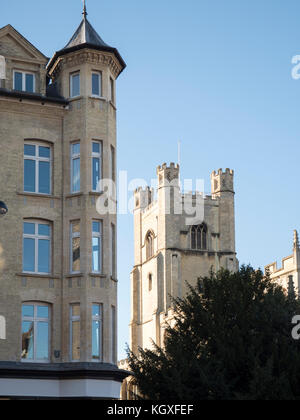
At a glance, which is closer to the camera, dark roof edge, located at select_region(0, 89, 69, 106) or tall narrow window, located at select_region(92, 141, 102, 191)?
dark roof edge, located at select_region(0, 89, 69, 106)

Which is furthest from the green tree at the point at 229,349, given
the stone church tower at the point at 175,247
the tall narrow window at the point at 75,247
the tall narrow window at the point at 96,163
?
the stone church tower at the point at 175,247

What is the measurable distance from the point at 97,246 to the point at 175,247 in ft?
248

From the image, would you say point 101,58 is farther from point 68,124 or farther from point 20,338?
point 20,338

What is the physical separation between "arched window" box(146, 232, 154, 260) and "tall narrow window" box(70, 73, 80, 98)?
80.7 m

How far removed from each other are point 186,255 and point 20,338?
78764 mm

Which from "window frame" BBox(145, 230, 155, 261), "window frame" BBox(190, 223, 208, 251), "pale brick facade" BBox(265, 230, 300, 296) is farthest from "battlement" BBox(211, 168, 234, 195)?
"pale brick facade" BBox(265, 230, 300, 296)

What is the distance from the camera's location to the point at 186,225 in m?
115

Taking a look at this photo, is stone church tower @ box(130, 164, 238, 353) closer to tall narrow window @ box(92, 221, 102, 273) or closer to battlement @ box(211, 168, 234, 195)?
battlement @ box(211, 168, 234, 195)

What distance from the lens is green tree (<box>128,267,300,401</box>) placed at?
34625 mm

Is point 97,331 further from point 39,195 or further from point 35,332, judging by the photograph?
point 39,195

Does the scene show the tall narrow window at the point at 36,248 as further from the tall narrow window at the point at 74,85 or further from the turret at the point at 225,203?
the turret at the point at 225,203

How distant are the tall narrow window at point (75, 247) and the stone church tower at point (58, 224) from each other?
4cm

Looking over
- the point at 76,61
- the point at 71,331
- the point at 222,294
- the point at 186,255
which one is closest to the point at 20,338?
the point at 71,331

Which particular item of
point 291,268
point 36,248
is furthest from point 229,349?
point 291,268
